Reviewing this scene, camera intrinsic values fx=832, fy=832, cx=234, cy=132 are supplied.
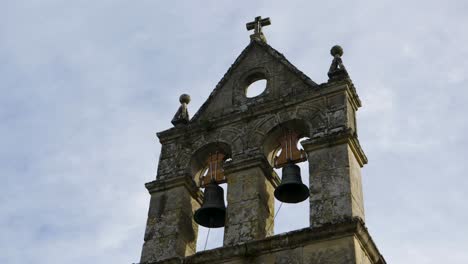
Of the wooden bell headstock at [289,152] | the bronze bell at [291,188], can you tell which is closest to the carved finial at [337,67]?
the wooden bell headstock at [289,152]

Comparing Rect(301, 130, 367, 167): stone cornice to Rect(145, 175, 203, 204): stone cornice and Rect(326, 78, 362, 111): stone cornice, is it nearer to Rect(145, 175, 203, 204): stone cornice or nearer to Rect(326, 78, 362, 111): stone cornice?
Rect(326, 78, 362, 111): stone cornice

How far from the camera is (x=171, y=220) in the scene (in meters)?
11.9

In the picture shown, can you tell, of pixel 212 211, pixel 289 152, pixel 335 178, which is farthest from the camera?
pixel 289 152

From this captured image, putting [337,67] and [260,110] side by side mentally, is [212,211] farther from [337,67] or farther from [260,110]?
[337,67]

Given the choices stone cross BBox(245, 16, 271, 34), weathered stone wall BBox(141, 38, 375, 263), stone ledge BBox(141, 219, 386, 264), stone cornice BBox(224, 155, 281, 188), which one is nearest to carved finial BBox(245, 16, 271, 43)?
stone cross BBox(245, 16, 271, 34)

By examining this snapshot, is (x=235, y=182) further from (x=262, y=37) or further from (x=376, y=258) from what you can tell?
(x=262, y=37)

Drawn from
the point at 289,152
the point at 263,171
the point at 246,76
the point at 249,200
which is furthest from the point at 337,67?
the point at 249,200

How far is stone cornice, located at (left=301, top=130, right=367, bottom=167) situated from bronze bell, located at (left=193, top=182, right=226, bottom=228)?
1.47 meters

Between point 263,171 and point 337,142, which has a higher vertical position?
point 337,142

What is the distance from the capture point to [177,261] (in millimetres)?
11125

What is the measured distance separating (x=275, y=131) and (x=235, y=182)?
107cm

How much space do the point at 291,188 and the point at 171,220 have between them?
178 centimetres

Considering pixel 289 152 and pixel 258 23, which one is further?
pixel 258 23

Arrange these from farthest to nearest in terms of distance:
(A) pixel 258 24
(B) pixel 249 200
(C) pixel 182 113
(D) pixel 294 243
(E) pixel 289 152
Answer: (A) pixel 258 24
(C) pixel 182 113
(E) pixel 289 152
(B) pixel 249 200
(D) pixel 294 243
